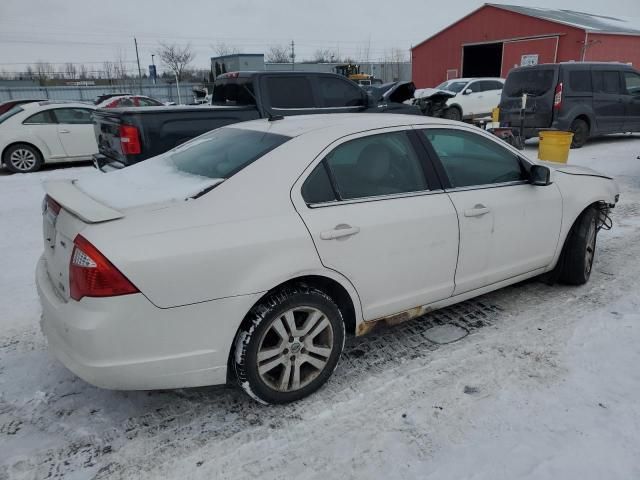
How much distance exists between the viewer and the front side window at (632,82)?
12250mm

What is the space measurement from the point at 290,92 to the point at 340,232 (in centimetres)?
500

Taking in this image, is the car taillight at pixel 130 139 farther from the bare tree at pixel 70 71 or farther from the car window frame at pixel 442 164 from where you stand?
the bare tree at pixel 70 71

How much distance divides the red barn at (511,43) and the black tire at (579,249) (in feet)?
72.5

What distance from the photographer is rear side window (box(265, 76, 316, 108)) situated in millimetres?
7109

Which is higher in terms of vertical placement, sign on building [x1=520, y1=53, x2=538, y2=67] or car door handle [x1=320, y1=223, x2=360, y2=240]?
sign on building [x1=520, y1=53, x2=538, y2=67]

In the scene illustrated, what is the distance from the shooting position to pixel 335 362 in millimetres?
2920

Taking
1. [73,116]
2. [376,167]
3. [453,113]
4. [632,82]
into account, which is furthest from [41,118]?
[632,82]

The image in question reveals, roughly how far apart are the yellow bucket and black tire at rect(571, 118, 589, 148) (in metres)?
3.70

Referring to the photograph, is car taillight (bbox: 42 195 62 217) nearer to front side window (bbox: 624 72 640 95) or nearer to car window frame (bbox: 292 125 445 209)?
car window frame (bbox: 292 125 445 209)

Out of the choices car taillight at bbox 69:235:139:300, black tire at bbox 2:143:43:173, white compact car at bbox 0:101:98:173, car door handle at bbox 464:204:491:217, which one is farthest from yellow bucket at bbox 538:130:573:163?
black tire at bbox 2:143:43:173

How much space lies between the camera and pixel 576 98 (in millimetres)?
11375

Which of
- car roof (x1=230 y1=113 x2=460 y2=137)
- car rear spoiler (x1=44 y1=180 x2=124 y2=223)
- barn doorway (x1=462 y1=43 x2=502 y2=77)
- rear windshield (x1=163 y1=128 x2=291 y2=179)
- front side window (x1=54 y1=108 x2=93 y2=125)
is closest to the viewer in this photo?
car rear spoiler (x1=44 y1=180 x2=124 y2=223)

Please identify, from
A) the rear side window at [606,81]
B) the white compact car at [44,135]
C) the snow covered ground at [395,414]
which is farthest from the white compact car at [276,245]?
the rear side window at [606,81]

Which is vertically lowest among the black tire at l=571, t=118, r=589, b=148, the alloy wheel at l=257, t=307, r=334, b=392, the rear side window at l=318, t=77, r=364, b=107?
the alloy wheel at l=257, t=307, r=334, b=392
